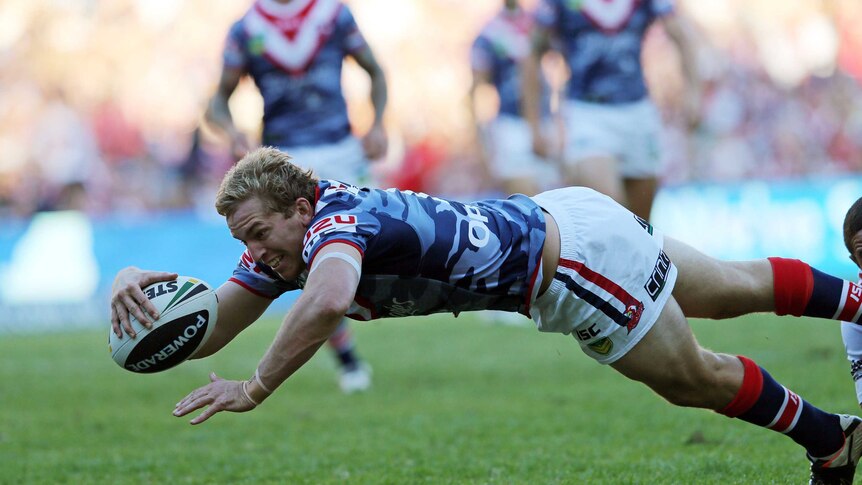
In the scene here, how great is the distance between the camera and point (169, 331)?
432 centimetres

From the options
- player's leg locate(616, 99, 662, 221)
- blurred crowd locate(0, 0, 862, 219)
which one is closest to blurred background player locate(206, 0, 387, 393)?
player's leg locate(616, 99, 662, 221)

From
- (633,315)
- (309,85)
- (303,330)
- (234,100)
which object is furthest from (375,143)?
(234,100)

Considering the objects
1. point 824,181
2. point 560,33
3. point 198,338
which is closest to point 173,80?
point 824,181

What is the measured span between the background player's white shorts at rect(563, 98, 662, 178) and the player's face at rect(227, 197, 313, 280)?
441cm

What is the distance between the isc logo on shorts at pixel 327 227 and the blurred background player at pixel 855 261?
195 cm

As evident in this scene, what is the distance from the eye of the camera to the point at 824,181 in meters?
15.4

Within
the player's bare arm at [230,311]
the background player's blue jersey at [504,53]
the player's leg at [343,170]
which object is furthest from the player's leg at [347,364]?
the background player's blue jersey at [504,53]

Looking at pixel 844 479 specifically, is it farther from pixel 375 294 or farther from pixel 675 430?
pixel 375 294

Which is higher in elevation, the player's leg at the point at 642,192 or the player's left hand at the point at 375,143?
the player's left hand at the point at 375,143

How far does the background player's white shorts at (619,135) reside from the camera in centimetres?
→ 820

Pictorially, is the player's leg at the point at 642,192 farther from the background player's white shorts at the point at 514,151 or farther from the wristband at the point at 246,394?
the wristband at the point at 246,394

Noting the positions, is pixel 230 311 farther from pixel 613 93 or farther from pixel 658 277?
pixel 613 93

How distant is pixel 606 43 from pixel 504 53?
163 inches

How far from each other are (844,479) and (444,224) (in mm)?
1858
